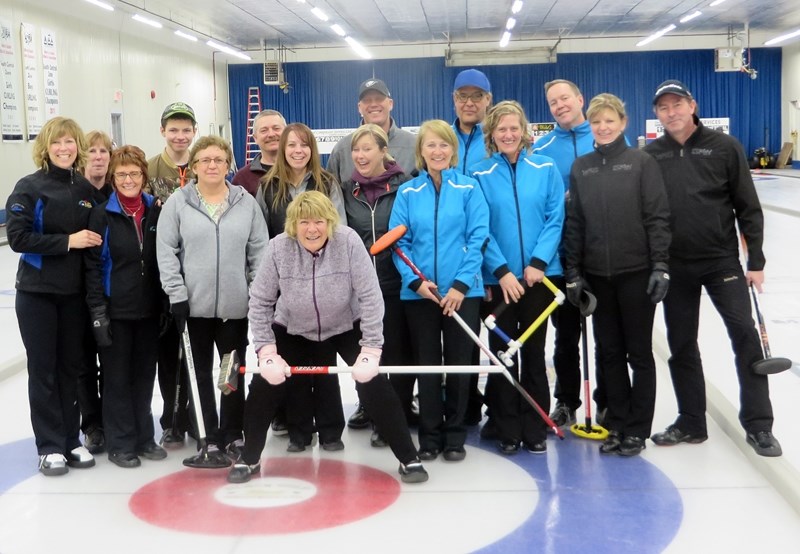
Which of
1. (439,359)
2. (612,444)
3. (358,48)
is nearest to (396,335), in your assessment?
(439,359)

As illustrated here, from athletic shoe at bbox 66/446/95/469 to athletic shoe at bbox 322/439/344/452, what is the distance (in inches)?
40.2

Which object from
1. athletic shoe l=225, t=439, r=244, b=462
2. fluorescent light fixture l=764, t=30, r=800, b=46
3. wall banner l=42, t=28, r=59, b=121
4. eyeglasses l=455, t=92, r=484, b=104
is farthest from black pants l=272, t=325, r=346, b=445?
fluorescent light fixture l=764, t=30, r=800, b=46

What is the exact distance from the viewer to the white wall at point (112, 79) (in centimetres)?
1416

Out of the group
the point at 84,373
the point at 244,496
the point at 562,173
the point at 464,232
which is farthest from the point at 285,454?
the point at 562,173

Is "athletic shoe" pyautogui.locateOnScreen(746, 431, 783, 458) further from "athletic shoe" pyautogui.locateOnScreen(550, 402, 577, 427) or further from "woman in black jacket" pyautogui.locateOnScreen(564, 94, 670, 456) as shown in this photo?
"athletic shoe" pyautogui.locateOnScreen(550, 402, 577, 427)

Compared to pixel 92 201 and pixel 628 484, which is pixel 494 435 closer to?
pixel 628 484

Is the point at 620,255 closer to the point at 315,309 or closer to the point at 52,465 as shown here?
the point at 315,309

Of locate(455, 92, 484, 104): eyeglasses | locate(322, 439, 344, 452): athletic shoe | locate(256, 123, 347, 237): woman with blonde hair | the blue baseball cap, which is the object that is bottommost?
locate(322, 439, 344, 452): athletic shoe

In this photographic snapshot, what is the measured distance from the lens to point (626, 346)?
367 centimetres

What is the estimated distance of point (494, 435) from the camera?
399 centimetres

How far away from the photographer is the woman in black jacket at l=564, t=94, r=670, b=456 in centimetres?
352

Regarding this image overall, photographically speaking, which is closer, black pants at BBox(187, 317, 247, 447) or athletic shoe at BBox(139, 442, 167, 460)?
black pants at BBox(187, 317, 247, 447)

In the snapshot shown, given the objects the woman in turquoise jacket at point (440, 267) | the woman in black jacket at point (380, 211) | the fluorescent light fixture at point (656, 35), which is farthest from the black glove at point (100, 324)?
the fluorescent light fixture at point (656, 35)

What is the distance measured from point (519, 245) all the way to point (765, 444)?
133cm
